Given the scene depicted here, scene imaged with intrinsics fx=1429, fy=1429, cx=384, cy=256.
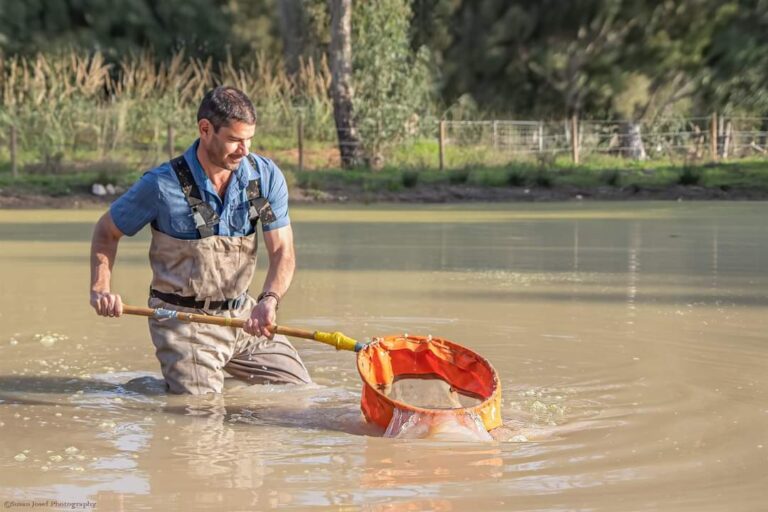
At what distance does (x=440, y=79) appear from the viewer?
37094mm

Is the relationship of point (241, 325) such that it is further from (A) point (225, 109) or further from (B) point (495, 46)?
(B) point (495, 46)

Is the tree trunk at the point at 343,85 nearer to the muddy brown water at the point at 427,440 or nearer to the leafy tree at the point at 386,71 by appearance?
the leafy tree at the point at 386,71

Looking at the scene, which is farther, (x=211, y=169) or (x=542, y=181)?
(x=542, y=181)

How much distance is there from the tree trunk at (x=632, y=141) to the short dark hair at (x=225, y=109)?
26.0 m

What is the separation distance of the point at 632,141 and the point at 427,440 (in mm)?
29035

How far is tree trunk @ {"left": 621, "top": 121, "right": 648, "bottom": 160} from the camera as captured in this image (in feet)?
107

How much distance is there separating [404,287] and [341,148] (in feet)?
→ 54.2

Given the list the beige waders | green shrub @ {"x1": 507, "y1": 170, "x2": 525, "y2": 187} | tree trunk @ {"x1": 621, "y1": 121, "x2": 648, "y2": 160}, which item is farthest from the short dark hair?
tree trunk @ {"x1": 621, "y1": 121, "x2": 648, "y2": 160}

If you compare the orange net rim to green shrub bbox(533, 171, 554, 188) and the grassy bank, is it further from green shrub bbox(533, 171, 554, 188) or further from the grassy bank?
green shrub bbox(533, 171, 554, 188)

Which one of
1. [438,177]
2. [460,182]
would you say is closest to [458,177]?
[460,182]

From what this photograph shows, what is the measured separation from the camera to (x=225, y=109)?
6098 mm

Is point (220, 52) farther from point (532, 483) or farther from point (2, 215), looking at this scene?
point (532, 483)

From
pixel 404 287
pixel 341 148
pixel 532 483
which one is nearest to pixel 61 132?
pixel 341 148

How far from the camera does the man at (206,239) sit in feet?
20.4
